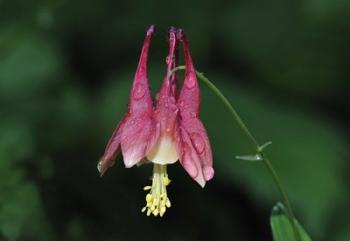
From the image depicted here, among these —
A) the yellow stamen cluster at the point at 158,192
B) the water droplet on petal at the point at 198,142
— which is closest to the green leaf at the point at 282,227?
the yellow stamen cluster at the point at 158,192

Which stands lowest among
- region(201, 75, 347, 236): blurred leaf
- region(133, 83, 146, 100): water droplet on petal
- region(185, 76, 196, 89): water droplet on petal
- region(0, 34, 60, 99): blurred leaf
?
region(201, 75, 347, 236): blurred leaf

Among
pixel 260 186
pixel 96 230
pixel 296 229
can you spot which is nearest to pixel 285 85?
pixel 260 186

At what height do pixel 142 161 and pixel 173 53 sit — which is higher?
pixel 173 53

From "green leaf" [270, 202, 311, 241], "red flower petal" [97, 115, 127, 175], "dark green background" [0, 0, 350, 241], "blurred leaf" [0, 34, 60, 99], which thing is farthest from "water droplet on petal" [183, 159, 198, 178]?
"blurred leaf" [0, 34, 60, 99]

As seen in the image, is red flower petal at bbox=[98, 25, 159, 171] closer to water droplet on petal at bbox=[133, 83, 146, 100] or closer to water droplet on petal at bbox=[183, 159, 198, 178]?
water droplet on petal at bbox=[133, 83, 146, 100]

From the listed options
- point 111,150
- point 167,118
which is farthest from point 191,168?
point 111,150

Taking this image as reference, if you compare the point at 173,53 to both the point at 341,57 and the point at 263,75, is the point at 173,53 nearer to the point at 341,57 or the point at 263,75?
the point at 263,75
